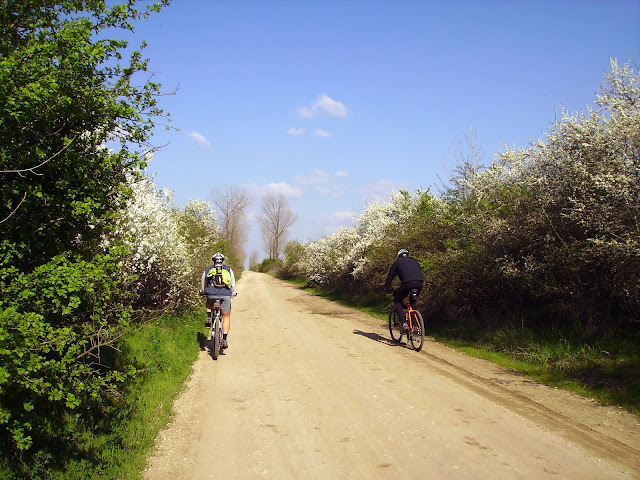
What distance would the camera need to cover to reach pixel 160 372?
7676mm

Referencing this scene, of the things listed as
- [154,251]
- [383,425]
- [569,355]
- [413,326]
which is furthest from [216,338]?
[569,355]

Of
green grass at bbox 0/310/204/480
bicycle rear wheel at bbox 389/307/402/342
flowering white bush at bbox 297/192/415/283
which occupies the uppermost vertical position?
flowering white bush at bbox 297/192/415/283

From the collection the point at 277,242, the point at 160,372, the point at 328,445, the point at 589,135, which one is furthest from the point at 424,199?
the point at 277,242

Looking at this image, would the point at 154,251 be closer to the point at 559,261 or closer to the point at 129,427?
the point at 129,427

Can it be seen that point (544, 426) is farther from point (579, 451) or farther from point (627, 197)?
point (627, 197)

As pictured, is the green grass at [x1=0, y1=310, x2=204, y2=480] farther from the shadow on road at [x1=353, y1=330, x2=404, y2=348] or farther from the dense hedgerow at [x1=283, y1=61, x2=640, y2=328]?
the dense hedgerow at [x1=283, y1=61, x2=640, y2=328]

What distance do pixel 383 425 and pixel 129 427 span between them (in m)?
2.91

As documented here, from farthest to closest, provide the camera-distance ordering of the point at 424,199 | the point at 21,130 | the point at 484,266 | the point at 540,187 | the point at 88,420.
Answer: the point at 424,199
the point at 484,266
the point at 540,187
the point at 88,420
the point at 21,130

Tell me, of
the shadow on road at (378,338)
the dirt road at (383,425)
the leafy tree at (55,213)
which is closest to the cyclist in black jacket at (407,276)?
the shadow on road at (378,338)

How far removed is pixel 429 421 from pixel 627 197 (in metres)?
5.07

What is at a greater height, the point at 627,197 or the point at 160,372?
the point at 627,197

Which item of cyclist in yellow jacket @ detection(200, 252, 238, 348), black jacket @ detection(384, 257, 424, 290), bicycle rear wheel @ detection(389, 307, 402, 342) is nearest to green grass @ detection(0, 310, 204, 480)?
cyclist in yellow jacket @ detection(200, 252, 238, 348)

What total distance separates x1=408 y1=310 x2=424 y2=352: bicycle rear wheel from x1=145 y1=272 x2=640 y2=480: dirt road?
748 mm

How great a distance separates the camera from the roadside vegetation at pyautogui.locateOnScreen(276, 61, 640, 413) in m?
7.59
